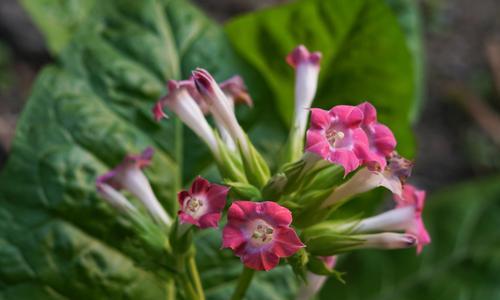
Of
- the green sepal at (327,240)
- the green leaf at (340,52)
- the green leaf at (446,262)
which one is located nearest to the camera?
the green sepal at (327,240)

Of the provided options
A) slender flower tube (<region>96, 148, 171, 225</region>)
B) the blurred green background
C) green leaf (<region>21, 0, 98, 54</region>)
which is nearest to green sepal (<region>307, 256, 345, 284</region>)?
slender flower tube (<region>96, 148, 171, 225</region>)

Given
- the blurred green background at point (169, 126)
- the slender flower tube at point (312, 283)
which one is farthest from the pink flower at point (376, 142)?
the blurred green background at point (169, 126)

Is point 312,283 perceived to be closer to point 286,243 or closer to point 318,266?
point 318,266

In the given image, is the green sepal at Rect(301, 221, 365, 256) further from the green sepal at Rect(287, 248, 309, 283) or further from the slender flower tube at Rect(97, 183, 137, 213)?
the slender flower tube at Rect(97, 183, 137, 213)

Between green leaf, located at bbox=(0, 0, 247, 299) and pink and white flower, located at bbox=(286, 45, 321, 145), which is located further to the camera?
green leaf, located at bbox=(0, 0, 247, 299)

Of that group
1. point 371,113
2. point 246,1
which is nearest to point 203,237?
point 371,113

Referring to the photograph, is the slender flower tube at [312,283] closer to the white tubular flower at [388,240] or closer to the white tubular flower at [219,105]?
the white tubular flower at [388,240]

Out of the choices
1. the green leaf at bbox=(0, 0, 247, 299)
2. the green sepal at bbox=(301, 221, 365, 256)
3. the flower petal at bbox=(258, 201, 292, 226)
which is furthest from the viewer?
the green leaf at bbox=(0, 0, 247, 299)
